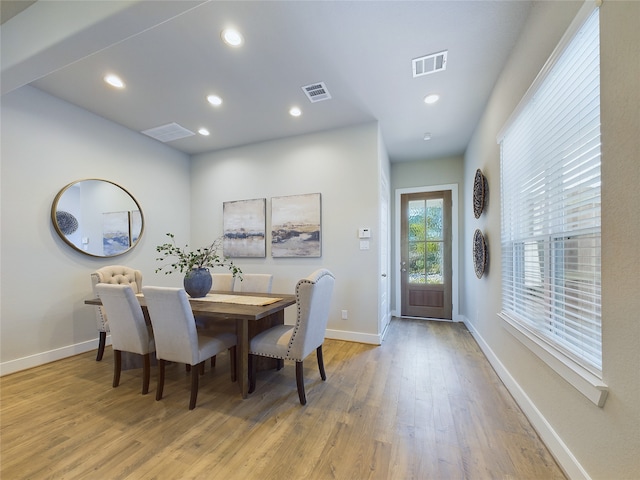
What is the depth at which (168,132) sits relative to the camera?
3744 millimetres

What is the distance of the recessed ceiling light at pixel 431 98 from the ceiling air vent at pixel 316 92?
42.0 inches

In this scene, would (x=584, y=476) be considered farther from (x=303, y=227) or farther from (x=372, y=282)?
(x=303, y=227)

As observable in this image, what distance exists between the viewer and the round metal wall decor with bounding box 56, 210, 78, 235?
9.63ft

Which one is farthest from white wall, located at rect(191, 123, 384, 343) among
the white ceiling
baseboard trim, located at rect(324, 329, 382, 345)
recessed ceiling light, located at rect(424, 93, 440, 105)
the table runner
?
the table runner

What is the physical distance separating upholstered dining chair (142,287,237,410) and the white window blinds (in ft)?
7.55

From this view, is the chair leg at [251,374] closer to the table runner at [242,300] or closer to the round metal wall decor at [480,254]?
the table runner at [242,300]

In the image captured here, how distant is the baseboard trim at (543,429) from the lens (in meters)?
1.32

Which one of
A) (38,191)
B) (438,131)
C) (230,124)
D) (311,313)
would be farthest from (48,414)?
(438,131)

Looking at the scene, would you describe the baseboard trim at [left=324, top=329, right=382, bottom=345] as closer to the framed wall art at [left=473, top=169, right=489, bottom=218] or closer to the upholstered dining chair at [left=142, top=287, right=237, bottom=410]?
the upholstered dining chair at [left=142, top=287, right=237, bottom=410]

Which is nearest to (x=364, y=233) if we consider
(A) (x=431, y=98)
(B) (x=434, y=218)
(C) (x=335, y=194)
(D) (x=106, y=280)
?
(C) (x=335, y=194)

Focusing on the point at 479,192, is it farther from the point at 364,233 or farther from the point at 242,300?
the point at 242,300

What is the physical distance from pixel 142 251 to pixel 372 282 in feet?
10.8

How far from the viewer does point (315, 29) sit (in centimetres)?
200

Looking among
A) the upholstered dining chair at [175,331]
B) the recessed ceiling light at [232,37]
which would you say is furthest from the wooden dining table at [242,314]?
the recessed ceiling light at [232,37]
